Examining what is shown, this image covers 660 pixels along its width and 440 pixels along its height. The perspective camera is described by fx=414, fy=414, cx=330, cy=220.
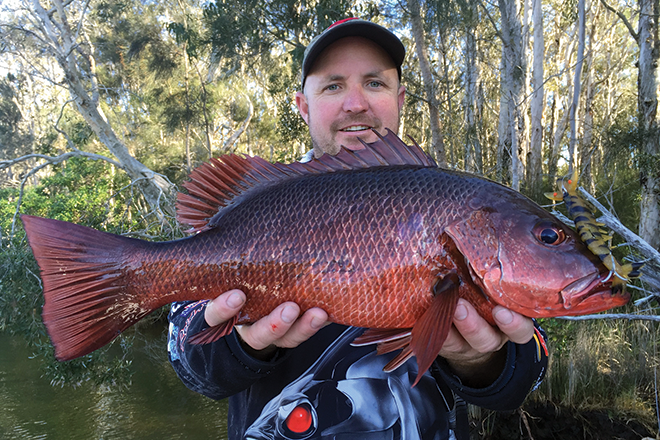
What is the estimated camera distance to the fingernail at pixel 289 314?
137cm

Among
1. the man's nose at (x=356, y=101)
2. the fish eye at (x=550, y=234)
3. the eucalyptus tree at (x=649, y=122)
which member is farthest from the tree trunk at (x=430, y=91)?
the fish eye at (x=550, y=234)

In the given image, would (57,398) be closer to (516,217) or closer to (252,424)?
(252,424)

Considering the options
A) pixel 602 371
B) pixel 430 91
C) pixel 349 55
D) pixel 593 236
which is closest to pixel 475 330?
pixel 593 236

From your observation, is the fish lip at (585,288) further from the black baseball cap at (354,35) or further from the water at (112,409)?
the water at (112,409)

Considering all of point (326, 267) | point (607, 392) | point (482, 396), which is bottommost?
point (607, 392)

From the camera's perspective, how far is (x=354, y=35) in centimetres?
252

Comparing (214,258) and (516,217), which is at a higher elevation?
(516,217)

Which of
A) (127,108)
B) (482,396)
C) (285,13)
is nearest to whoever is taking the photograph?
(482,396)

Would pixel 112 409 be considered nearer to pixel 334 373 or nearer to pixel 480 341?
pixel 334 373

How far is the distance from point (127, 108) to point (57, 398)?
68.2 feet

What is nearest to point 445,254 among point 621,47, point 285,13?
point 285,13

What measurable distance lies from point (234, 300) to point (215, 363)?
371mm

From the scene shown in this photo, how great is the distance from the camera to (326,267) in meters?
1.34

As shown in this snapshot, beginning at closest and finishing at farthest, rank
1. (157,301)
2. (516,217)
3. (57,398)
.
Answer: (516,217)
(157,301)
(57,398)
